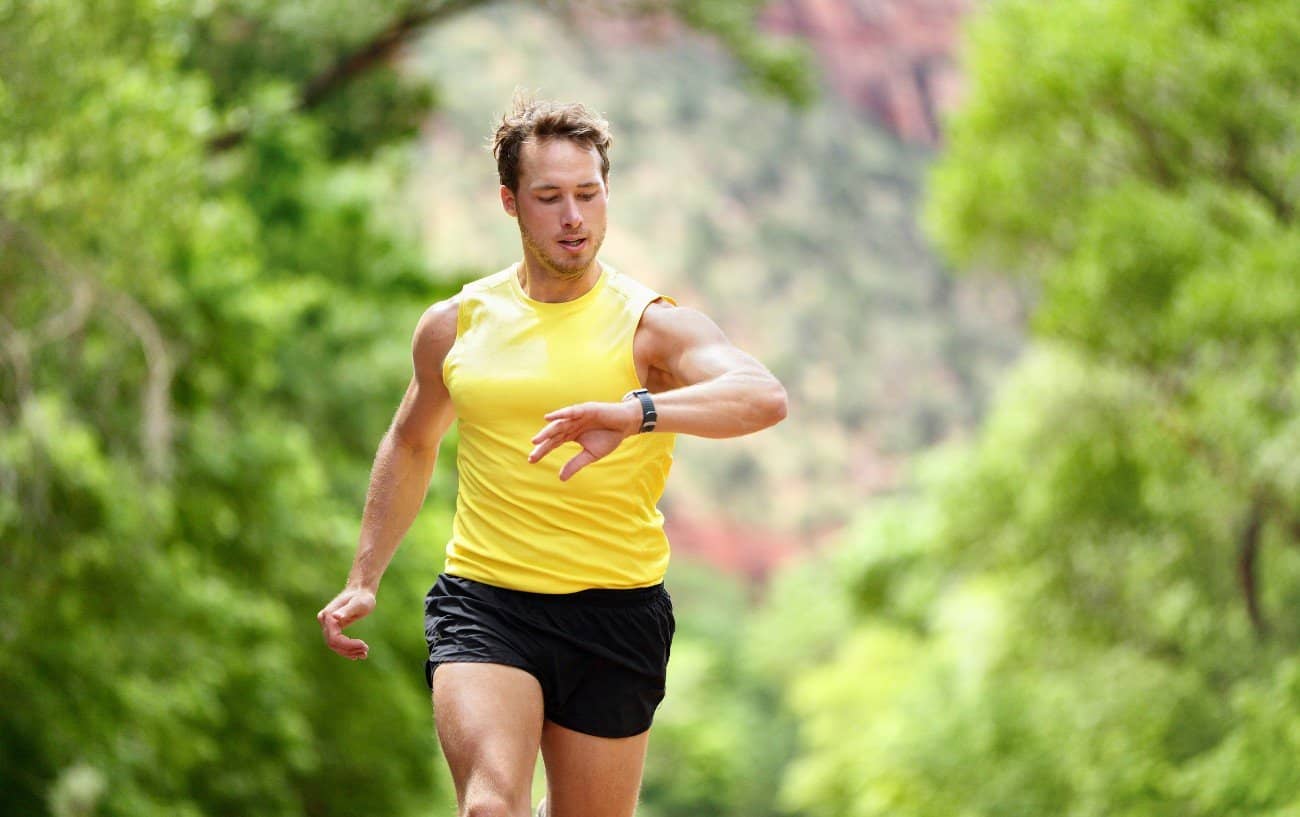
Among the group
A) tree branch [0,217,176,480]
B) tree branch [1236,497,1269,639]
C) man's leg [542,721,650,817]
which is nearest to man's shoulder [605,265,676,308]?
man's leg [542,721,650,817]

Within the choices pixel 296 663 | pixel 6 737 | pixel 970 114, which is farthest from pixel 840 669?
pixel 6 737

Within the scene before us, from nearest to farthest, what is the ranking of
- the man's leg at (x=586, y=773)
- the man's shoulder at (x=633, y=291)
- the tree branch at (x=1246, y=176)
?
the man's shoulder at (x=633, y=291), the man's leg at (x=586, y=773), the tree branch at (x=1246, y=176)

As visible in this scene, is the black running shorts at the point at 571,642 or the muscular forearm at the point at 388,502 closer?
the black running shorts at the point at 571,642

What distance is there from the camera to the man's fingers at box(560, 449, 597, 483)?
12.7 ft

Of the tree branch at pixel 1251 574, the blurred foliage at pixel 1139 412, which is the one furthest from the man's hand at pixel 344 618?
the tree branch at pixel 1251 574

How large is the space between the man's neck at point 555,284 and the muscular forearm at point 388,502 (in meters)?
0.52

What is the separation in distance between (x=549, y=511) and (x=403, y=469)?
19.7 inches

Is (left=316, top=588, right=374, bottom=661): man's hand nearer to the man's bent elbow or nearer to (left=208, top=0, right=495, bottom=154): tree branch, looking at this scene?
the man's bent elbow

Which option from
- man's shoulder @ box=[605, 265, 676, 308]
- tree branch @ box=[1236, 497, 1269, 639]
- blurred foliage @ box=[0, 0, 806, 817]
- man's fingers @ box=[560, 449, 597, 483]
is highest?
man's shoulder @ box=[605, 265, 676, 308]

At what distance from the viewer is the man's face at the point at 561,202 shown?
4.27m

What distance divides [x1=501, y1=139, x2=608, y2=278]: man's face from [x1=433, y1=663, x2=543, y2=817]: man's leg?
0.92 metres

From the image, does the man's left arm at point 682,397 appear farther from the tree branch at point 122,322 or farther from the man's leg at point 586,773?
the tree branch at point 122,322

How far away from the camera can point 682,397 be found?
3982 mm

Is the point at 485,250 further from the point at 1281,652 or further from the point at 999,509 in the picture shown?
the point at 1281,652
